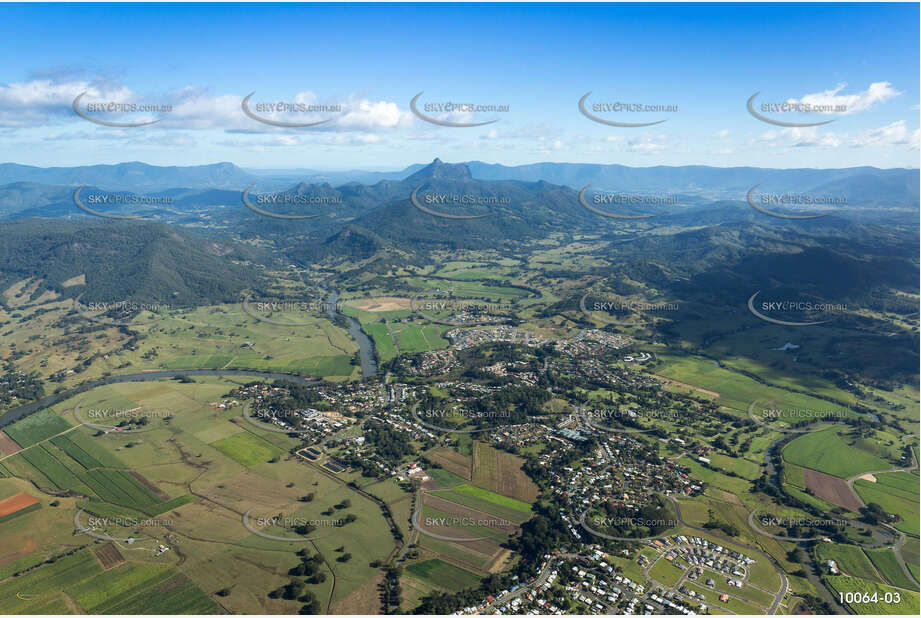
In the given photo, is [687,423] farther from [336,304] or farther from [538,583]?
[336,304]

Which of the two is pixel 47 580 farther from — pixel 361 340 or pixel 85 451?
pixel 361 340

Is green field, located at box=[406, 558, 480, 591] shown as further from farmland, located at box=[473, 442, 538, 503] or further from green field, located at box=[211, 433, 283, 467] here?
green field, located at box=[211, 433, 283, 467]

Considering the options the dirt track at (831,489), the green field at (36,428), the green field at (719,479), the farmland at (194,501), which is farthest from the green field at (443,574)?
the green field at (36,428)

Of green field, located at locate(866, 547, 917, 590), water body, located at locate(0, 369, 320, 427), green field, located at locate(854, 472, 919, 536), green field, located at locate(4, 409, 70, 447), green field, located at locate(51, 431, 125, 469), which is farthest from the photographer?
water body, located at locate(0, 369, 320, 427)

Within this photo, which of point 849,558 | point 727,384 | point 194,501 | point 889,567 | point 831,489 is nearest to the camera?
point 889,567

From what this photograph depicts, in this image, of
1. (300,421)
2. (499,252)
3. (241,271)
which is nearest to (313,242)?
(241,271)

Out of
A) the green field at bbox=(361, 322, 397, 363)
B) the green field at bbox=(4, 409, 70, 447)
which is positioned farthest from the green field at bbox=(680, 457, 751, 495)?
the green field at bbox=(4, 409, 70, 447)

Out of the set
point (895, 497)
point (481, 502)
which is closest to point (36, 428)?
point (481, 502)
